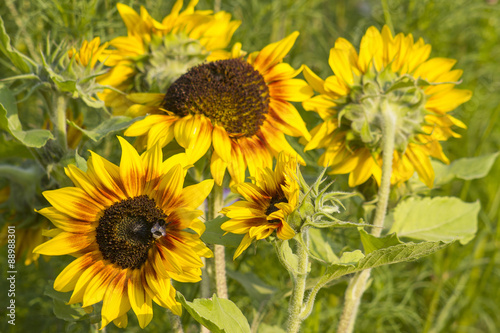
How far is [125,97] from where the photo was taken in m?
0.90

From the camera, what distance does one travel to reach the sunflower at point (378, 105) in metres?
0.80

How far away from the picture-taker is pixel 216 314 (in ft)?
2.14

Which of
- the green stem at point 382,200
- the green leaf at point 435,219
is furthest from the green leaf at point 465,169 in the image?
the green stem at point 382,200

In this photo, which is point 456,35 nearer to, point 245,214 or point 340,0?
point 340,0

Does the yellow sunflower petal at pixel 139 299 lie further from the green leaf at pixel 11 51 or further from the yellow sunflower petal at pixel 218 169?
the green leaf at pixel 11 51

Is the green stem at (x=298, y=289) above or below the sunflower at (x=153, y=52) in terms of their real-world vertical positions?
below

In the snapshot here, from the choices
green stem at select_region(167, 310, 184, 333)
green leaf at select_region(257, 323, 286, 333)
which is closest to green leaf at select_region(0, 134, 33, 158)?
green stem at select_region(167, 310, 184, 333)

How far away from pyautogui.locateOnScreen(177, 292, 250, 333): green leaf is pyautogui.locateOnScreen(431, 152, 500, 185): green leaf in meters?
0.46

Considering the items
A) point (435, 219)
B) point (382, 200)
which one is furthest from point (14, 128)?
point (435, 219)

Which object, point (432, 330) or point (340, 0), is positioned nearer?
point (432, 330)

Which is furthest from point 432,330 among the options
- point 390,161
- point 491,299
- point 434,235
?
point 390,161

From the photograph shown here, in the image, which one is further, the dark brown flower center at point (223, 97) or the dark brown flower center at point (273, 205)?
the dark brown flower center at point (223, 97)

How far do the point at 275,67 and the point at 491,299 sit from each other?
1.36 m

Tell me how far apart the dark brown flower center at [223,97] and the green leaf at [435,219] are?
31 cm
